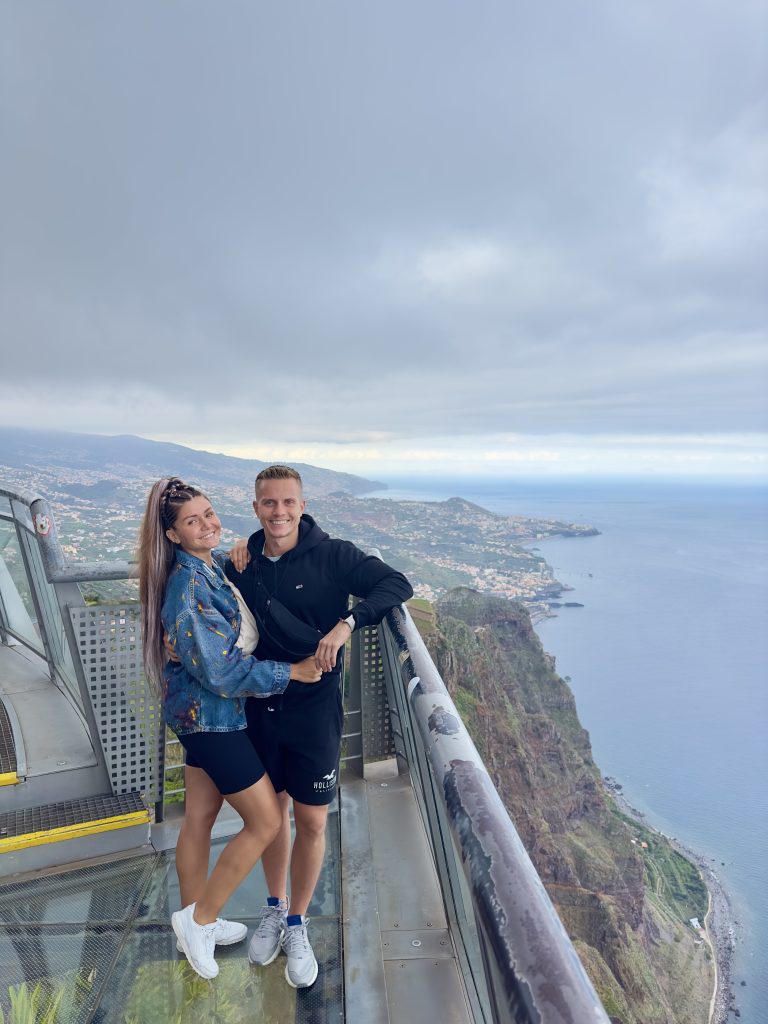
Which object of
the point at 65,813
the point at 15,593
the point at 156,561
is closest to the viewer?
the point at 156,561

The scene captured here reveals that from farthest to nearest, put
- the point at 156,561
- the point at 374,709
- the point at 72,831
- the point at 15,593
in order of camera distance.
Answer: the point at 15,593 → the point at 374,709 → the point at 72,831 → the point at 156,561

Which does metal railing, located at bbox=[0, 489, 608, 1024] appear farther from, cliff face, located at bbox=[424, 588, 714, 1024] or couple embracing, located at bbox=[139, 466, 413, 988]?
cliff face, located at bbox=[424, 588, 714, 1024]

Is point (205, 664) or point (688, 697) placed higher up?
point (205, 664)

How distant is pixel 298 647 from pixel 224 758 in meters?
0.42

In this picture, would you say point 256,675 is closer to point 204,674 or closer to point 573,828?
point 204,674

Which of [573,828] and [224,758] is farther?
[573,828]

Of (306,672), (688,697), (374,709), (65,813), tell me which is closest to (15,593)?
(65,813)

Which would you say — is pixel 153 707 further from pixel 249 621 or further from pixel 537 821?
pixel 537 821

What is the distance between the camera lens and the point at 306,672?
1961mm

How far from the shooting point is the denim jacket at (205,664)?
181 centimetres

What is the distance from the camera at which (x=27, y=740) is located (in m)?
3.15

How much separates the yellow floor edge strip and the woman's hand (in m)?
1.35

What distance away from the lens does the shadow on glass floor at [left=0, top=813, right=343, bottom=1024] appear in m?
1.94

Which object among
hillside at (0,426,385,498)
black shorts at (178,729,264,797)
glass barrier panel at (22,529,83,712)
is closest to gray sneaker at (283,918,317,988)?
black shorts at (178,729,264,797)
